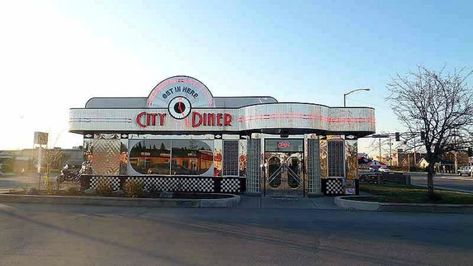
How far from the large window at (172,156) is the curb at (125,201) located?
6.27 metres

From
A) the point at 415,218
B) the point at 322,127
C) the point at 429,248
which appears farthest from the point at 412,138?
the point at 429,248

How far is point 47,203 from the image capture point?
18.7 meters

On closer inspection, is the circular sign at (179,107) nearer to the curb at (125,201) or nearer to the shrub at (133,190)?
the shrub at (133,190)

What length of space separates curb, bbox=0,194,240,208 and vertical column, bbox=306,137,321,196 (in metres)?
6.21

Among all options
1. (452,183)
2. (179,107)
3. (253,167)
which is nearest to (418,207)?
(253,167)

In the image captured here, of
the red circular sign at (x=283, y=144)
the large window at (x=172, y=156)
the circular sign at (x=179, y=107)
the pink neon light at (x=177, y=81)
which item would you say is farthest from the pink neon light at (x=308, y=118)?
the circular sign at (x=179, y=107)

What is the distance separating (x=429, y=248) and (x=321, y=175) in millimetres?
14422

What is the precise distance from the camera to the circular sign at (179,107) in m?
25.1

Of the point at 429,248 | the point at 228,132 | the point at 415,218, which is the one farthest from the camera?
the point at 228,132

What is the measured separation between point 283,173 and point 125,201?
9.21 m

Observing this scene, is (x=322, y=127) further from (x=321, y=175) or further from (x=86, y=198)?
(x=86, y=198)

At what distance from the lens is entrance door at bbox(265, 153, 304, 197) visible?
2394cm

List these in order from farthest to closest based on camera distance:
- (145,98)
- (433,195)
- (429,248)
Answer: (145,98)
(433,195)
(429,248)

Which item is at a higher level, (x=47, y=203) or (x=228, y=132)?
(x=228, y=132)
